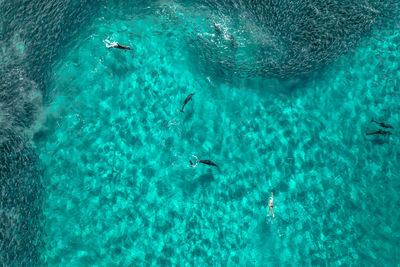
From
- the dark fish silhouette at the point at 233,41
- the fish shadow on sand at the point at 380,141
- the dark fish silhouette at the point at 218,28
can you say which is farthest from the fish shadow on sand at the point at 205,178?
the fish shadow on sand at the point at 380,141

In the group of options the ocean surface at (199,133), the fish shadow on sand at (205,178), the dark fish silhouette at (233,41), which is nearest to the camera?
the ocean surface at (199,133)

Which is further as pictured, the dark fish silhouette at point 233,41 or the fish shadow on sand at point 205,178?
the dark fish silhouette at point 233,41

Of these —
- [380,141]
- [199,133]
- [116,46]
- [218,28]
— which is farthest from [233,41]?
[380,141]

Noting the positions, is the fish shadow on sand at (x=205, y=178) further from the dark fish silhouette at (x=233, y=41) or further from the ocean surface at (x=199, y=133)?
the dark fish silhouette at (x=233, y=41)

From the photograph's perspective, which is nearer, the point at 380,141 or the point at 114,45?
the point at 380,141

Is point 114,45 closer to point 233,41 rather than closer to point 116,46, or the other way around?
point 116,46

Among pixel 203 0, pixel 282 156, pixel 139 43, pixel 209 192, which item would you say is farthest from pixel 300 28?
pixel 209 192

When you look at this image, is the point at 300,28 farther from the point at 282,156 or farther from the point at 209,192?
the point at 209,192

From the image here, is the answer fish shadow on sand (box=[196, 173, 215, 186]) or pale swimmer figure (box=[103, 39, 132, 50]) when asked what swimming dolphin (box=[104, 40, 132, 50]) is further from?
fish shadow on sand (box=[196, 173, 215, 186])

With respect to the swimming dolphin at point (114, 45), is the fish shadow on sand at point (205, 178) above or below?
below
